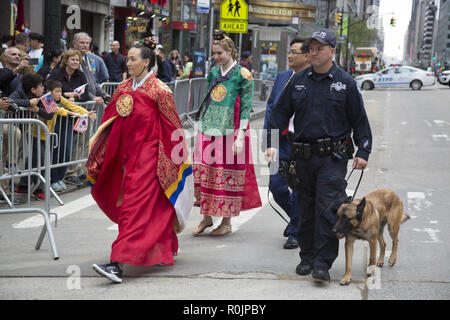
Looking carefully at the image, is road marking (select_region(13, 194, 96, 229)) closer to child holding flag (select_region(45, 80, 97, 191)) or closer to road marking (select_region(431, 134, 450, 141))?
child holding flag (select_region(45, 80, 97, 191))

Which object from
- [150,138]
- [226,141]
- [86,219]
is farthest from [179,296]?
[86,219]

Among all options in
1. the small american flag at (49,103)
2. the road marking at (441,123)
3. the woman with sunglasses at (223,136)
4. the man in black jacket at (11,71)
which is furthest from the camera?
the road marking at (441,123)

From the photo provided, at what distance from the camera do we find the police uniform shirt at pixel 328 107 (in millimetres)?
5230

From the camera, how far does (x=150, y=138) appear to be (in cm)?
562

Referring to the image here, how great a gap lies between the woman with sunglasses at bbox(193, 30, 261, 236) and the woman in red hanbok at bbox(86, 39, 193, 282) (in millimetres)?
1037

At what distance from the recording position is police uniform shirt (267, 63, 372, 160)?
5230mm

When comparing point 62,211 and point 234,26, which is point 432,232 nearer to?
point 62,211

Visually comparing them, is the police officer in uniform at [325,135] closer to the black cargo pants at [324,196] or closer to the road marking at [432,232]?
the black cargo pants at [324,196]

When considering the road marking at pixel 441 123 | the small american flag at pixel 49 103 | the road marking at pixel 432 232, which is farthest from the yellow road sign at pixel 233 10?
the road marking at pixel 432 232

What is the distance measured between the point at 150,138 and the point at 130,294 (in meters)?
1.28

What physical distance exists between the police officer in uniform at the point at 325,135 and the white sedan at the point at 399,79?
3700 centimetres

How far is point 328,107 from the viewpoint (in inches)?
206

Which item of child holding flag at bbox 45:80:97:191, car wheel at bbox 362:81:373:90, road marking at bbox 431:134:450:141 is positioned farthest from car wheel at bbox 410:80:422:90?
child holding flag at bbox 45:80:97:191

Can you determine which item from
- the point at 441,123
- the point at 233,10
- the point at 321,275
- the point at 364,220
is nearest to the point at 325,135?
the point at 364,220
